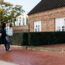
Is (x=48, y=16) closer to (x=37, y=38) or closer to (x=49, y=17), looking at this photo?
(x=49, y=17)

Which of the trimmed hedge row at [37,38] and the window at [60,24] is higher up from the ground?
the window at [60,24]

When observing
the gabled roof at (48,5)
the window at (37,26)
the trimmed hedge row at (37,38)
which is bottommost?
the trimmed hedge row at (37,38)

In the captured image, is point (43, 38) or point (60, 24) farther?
point (60, 24)

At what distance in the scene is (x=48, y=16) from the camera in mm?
36062

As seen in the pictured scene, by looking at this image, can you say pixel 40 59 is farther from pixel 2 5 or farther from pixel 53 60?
pixel 2 5

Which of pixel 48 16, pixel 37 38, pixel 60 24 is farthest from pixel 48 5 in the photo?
pixel 37 38

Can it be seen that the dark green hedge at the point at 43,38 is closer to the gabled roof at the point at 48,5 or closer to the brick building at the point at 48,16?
the brick building at the point at 48,16

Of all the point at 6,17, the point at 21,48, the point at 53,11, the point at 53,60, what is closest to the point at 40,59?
the point at 53,60

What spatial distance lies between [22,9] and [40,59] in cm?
3716

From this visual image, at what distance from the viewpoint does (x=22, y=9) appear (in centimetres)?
5406

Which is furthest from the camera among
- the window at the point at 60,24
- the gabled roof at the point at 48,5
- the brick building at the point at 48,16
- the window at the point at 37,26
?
the window at the point at 37,26

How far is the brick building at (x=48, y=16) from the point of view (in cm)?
3388

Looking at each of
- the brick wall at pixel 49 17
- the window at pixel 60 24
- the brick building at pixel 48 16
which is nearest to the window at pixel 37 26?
the brick building at pixel 48 16

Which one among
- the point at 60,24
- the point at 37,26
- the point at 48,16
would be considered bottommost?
the point at 37,26
